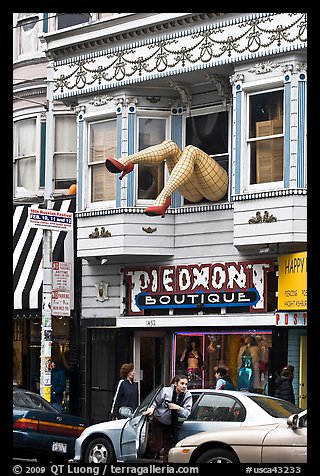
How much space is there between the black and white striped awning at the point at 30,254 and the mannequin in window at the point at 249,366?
5865 mm

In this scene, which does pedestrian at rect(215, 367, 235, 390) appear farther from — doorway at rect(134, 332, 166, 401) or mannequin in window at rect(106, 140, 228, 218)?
mannequin in window at rect(106, 140, 228, 218)

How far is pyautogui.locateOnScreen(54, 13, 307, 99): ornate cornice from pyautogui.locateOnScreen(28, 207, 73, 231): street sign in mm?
3685

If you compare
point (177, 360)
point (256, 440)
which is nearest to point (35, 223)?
point (177, 360)

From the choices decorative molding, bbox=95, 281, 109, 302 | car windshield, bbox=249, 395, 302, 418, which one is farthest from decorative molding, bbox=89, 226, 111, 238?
car windshield, bbox=249, 395, 302, 418

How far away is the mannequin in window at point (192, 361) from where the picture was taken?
2462 centimetres

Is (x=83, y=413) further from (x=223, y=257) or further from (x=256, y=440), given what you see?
(x=256, y=440)

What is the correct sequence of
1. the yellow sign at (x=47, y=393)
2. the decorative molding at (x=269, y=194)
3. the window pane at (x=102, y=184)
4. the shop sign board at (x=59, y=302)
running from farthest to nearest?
1. the window pane at (x=102, y=184)
2. the shop sign board at (x=59, y=302)
3. the yellow sign at (x=47, y=393)
4. the decorative molding at (x=269, y=194)

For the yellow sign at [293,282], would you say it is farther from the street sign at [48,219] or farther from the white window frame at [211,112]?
the street sign at [48,219]

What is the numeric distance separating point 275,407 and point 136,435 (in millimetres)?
2183

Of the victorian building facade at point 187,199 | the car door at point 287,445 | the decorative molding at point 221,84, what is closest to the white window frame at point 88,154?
the victorian building facade at point 187,199

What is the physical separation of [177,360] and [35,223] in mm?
4411

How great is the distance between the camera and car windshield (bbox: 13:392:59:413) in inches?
757

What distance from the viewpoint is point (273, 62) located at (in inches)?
908

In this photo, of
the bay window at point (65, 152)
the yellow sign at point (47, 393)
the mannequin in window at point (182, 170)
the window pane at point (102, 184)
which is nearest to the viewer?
the yellow sign at point (47, 393)
